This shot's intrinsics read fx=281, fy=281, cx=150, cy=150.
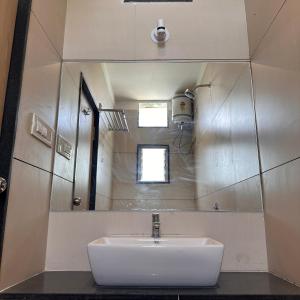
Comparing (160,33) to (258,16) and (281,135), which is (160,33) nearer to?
(258,16)

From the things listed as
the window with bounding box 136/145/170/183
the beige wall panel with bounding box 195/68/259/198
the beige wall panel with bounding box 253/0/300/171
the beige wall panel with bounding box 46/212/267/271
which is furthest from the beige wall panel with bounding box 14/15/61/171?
the beige wall panel with bounding box 253/0/300/171

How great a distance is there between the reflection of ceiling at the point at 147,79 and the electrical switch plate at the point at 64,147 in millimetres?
384

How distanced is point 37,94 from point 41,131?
0.16 metres

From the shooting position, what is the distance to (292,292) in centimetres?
93

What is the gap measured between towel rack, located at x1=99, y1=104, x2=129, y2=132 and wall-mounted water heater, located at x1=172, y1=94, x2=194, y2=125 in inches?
11.2

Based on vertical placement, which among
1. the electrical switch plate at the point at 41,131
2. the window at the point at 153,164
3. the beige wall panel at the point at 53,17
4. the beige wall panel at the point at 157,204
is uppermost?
the beige wall panel at the point at 53,17

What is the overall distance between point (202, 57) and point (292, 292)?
122 centimetres

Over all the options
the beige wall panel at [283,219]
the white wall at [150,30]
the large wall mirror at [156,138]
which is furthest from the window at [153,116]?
the beige wall panel at [283,219]

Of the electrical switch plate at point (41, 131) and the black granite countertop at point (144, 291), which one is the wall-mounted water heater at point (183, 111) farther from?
the black granite countertop at point (144, 291)

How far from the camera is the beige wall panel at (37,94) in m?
1.09

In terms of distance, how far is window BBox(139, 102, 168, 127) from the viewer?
5.26 feet

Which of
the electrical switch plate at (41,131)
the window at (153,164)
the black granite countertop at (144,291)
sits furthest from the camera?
the window at (153,164)

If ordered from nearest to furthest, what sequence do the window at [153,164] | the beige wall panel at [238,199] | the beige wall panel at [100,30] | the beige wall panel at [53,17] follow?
the beige wall panel at [53,17] → the beige wall panel at [238,199] → the window at [153,164] → the beige wall panel at [100,30]

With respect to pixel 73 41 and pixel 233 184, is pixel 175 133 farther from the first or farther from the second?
pixel 73 41
